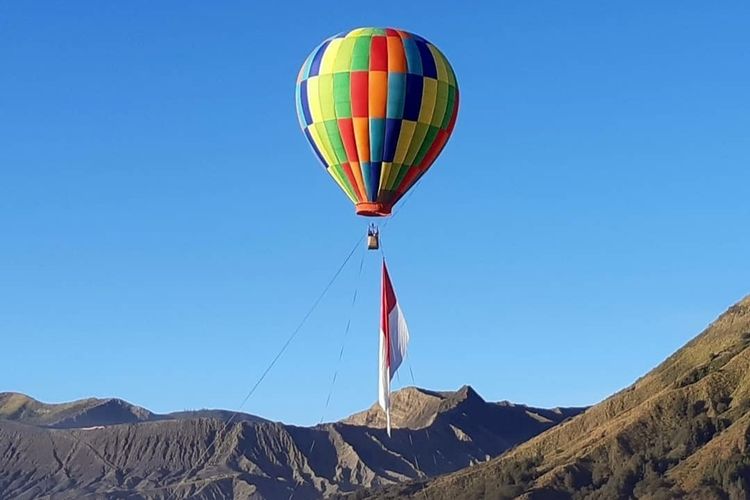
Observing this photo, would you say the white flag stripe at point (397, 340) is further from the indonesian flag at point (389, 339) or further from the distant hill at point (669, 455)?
the distant hill at point (669, 455)

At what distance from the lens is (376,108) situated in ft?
275

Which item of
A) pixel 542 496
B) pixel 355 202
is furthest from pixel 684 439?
pixel 355 202

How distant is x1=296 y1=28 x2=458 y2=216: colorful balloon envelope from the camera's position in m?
83.9

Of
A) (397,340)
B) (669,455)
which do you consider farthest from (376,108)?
(669,455)

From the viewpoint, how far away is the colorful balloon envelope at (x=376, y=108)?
83875 mm

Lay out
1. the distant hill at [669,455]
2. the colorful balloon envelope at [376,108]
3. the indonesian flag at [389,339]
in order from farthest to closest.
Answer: the distant hill at [669,455], the colorful balloon envelope at [376,108], the indonesian flag at [389,339]

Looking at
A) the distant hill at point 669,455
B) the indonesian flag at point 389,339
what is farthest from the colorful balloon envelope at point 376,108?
the distant hill at point 669,455

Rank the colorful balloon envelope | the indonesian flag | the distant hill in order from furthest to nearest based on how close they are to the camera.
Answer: the distant hill < the colorful balloon envelope < the indonesian flag

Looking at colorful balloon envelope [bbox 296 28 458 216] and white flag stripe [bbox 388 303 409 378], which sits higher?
colorful balloon envelope [bbox 296 28 458 216]

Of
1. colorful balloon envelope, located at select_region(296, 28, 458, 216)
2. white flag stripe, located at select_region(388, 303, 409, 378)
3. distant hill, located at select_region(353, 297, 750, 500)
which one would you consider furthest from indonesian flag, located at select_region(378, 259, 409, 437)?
distant hill, located at select_region(353, 297, 750, 500)

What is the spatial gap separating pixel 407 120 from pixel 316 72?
6.73 metres

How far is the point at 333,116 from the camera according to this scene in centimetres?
8488

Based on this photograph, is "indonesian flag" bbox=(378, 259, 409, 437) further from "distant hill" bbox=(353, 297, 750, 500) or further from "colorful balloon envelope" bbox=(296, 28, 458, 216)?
"distant hill" bbox=(353, 297, 750, 500)

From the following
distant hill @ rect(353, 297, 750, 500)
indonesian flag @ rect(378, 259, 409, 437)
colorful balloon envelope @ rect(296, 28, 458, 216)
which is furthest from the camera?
distant hill @ rect(353, 297, 750, 500)
